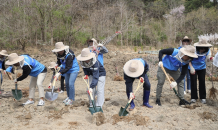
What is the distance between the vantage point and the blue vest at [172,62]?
4132mm

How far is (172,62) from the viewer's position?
425 centimetres

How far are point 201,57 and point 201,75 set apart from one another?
1.58 feet

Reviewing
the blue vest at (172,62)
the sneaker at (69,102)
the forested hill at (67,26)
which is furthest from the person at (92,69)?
the forested hill at (67,26)

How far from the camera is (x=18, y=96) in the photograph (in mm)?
4820

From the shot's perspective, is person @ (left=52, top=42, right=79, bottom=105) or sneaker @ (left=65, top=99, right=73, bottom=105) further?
sneaker @ (left=65, top=99, right=73, bottom=105)

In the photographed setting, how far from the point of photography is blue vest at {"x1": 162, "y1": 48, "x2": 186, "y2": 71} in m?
4.13

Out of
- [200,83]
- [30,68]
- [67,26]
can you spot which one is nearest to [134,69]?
[200,83]

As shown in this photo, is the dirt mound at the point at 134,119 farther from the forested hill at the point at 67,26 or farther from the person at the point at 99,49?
the forested hill at the point at 67,26

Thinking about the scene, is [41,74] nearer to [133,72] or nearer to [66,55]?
[66,55]

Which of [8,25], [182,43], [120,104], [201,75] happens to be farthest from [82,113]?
[8,25]

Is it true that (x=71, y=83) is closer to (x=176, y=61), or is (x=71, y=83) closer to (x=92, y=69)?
(x=92, y=69)

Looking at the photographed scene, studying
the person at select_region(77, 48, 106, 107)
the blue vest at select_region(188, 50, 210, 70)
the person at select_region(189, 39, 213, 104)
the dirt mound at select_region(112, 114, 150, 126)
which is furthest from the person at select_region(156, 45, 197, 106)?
the person at select_region(77, 48, 106, 107)

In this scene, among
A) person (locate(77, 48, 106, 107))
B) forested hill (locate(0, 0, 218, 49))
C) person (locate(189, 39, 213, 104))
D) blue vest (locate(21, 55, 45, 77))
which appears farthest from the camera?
forested hill (locate(0, 0, 218, 49))

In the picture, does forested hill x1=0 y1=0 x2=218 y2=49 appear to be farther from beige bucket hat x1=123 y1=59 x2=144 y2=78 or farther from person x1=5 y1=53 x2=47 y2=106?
person x1=5 y1=53 x2=47 y2=106
